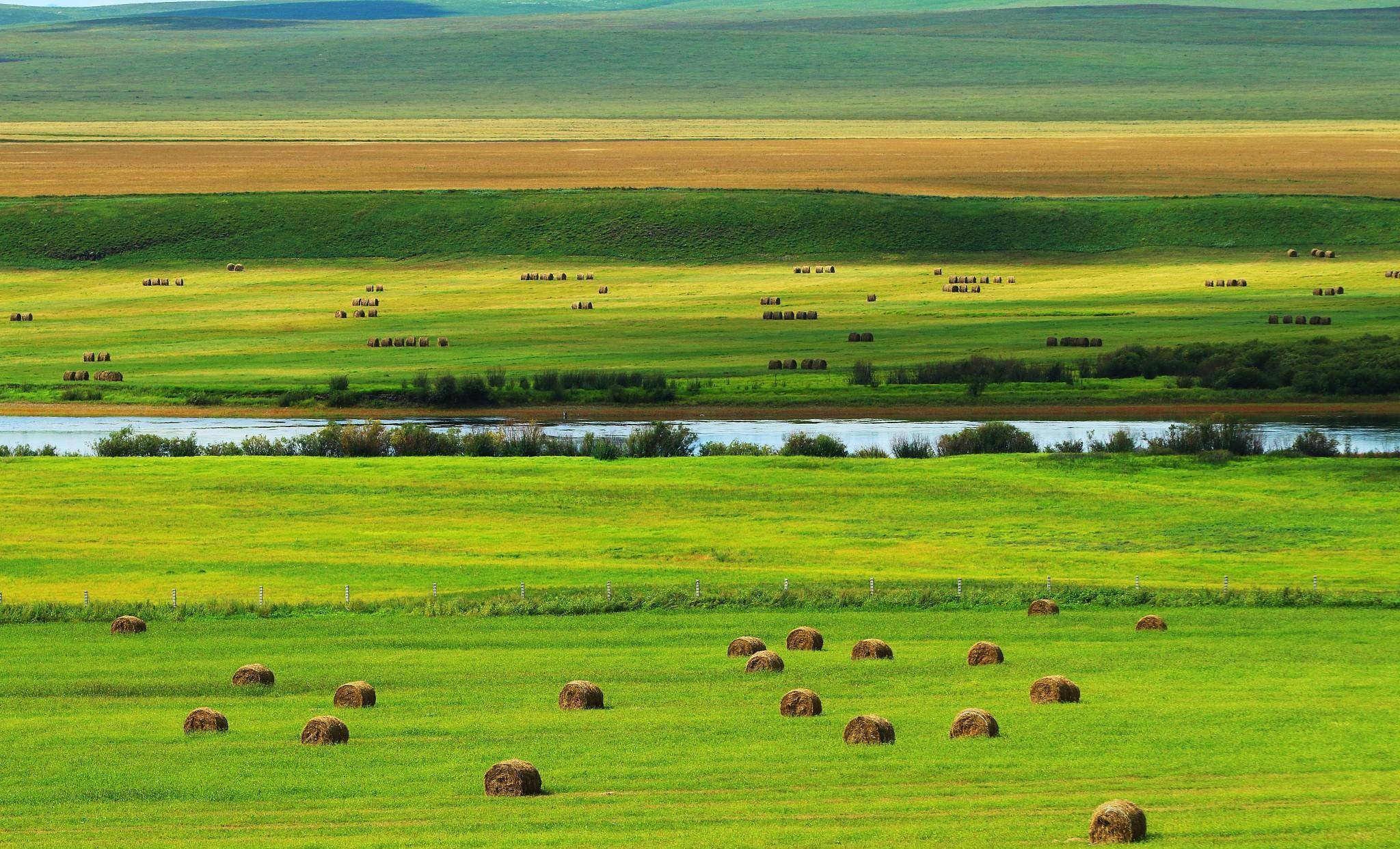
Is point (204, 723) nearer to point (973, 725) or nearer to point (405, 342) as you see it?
point (973, 725)

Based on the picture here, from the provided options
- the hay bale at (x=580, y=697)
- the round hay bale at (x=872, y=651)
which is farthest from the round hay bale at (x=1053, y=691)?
the hay bale at (x=580, y=697)

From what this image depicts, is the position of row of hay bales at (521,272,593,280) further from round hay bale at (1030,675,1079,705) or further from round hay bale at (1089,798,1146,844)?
round hay bale at (1089,798,1146,844)

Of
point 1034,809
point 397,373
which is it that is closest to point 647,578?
point 1034,809

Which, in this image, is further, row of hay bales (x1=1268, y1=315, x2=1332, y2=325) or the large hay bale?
row of hay bales (x1=1268, y1=315, x2=1332, y2=325)

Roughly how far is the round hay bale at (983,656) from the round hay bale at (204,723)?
11924 mm

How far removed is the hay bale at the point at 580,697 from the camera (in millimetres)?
27906

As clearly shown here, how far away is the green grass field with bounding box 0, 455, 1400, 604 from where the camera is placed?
141 feet

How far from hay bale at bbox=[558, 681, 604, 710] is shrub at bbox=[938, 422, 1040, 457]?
36802mm

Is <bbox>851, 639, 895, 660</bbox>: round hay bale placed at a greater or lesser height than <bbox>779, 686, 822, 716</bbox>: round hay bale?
greater

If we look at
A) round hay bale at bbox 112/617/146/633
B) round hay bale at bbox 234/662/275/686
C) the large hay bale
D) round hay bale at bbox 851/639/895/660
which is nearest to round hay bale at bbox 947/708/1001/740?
round hay bale at bbox 851/639/895/660

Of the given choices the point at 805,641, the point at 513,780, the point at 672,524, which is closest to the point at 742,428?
the point at 672,524

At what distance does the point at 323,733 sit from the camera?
2528 centimetres

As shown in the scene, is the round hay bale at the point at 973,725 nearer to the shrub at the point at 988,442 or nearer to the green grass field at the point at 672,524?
the green grass field at the point at 672,524

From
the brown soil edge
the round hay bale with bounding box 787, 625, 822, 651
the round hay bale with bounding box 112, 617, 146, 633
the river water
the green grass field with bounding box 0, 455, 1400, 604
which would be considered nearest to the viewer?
the round hay bale with bounding box 787, 625, 822, 651
